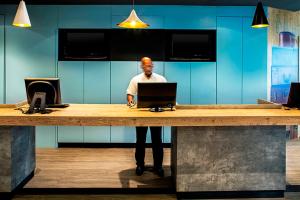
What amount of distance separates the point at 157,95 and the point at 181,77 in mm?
3128

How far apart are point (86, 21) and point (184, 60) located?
6.32ft

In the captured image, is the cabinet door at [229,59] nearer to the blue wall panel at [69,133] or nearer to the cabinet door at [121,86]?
the cabinet door at [121,86]

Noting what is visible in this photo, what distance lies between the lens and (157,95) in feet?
17.1

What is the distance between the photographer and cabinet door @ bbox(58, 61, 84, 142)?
26.9 ft

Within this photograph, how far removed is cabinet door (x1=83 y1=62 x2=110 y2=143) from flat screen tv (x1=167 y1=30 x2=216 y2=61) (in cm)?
123

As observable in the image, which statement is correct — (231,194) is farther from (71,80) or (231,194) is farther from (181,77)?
(71,80)

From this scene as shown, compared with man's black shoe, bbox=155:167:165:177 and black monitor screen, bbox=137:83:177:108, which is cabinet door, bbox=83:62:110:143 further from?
black monitor screen, bbox=137:83:177:108

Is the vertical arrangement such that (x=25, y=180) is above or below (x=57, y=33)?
below

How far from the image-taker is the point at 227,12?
8.25 m

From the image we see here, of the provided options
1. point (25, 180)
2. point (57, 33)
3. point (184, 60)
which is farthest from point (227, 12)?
point (25, 180)

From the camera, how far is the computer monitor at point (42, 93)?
5.09 meters

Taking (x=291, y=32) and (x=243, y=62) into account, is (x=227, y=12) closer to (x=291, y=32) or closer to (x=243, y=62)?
(x=243, y=62)

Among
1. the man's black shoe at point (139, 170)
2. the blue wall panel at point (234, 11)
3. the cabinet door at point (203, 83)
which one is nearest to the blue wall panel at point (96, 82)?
the cabinet door at point (203, 83)

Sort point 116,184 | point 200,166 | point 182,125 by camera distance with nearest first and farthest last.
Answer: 1. point 182,125
2. point 200,166
3. point 116,184
